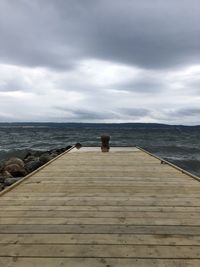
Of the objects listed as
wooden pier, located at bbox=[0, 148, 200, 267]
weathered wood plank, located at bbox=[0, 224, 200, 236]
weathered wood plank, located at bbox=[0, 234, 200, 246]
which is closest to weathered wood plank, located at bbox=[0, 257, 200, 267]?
wooden pier, located at bbox=[0, 148, 200, 267]

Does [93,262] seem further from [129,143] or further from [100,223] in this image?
[129,143]

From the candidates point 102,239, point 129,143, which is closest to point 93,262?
point 102,239

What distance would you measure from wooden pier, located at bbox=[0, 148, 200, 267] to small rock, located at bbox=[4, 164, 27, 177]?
4.83 metres

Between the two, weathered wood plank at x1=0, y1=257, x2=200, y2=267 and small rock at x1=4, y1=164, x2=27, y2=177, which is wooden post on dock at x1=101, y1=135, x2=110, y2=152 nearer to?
small rock at x1=4, y1=164, x2=27, y2=177

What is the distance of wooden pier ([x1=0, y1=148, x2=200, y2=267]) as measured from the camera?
9.72 ft

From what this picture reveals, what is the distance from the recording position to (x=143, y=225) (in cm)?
379

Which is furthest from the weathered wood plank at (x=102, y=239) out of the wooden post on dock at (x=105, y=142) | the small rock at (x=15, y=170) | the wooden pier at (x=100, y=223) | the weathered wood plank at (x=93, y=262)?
the wooden post on dock at (x=105, y=142)

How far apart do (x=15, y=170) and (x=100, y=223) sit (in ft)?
26.4

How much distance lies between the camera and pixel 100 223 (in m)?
3.87

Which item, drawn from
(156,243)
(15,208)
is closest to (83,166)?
(15,208)

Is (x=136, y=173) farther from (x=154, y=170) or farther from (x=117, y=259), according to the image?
→ (x=117, y=259)

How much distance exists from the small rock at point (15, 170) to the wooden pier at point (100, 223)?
4.83 metres

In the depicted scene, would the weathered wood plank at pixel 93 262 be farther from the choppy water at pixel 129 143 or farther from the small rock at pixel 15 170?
the choppy water at pixel 129 143

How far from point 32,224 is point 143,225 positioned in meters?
1.23
